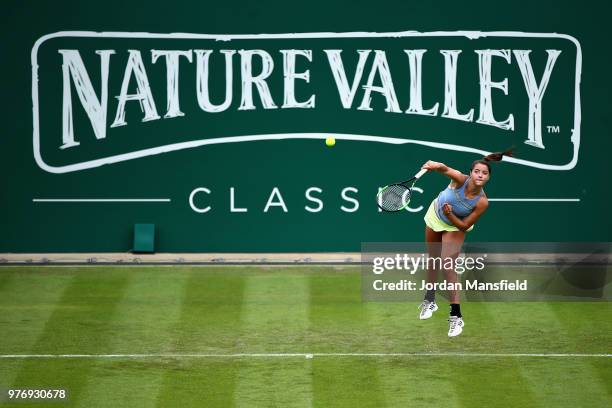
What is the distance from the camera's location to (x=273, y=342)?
39.9ft

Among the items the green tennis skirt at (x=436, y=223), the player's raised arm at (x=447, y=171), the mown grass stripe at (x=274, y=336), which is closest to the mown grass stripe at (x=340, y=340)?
the mown grass stripe at (x=274, y=336)

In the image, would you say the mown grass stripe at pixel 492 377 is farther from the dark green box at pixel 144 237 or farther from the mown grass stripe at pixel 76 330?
the dark green box at pixel 144 237

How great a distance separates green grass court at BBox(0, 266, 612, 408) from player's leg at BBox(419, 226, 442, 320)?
0.77ft

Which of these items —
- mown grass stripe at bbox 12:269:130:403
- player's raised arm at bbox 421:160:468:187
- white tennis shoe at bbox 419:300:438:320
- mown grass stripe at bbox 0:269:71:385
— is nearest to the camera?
mown grass stripe at bbox 12:269:130:403

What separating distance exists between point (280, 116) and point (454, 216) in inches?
180

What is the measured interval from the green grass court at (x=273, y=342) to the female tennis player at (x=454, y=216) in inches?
25.0

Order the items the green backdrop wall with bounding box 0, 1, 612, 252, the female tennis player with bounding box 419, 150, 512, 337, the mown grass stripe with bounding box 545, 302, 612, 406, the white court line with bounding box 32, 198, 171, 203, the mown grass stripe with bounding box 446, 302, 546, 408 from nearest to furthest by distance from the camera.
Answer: the mown grass stripe with bounding box 446, 302, 546, 408 → the mown grass stripe with bounding box 545, 302, 612, 406 → the female tennis player with bounding box 419, 150, 512, 337 → the green backdrop wall with bounding box 0, 1, 612, 252 → the white court line with bounding box 32, 198, 171, 203

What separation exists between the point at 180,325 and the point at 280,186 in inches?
140

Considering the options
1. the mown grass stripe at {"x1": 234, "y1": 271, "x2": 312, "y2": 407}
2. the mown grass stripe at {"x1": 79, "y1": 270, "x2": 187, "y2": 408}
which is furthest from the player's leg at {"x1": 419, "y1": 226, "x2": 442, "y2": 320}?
the mown grass stripe at {"x1": 79, "y1": 270, "x2": 187, "y2": 408}

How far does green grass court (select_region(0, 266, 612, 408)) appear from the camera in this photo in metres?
10.5

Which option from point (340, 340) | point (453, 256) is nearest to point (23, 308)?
point (340, 340)

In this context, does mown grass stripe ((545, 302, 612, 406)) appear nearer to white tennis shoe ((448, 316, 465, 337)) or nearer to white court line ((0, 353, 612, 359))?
white court line ((0, 353, 612, 359))

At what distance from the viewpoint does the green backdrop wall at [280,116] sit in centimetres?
1572

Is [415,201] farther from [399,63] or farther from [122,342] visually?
[122,342]
